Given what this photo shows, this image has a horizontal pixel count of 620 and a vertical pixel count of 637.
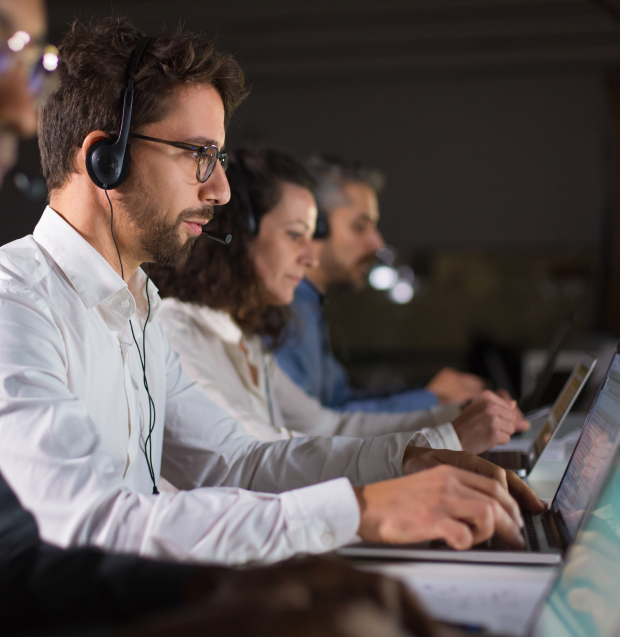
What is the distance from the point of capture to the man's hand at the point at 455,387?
7.45 feet

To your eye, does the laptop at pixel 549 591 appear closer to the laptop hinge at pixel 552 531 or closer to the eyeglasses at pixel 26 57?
the laptop hinge at pixel 552 531

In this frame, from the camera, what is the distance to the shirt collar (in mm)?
1012

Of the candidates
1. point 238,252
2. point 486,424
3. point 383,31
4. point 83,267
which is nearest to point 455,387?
point 238,252

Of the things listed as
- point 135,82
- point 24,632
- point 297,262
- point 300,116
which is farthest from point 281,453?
point 300,116

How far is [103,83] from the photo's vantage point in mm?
1089

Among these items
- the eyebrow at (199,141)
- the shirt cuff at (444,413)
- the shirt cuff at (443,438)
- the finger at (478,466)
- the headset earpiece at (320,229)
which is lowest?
the shirt cuff at (444,413)

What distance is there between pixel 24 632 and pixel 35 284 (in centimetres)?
48

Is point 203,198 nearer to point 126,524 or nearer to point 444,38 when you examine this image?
point 126,524

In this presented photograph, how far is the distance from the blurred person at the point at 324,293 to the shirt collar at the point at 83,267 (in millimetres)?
1222

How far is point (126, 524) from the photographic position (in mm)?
724

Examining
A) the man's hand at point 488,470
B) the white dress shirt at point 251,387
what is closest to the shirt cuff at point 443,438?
the white dress shirt at point 251,387

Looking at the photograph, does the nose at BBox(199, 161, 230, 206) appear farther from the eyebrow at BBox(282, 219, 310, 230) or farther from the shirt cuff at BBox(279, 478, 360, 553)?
the eyebrow at BBox(282, 219, 310, 230)

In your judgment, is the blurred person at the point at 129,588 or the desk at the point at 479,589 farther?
the desk at the point at 479,589

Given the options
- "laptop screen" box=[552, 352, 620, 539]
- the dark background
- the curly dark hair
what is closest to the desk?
"laptop screen" box=[552, 352, 620, 539]
